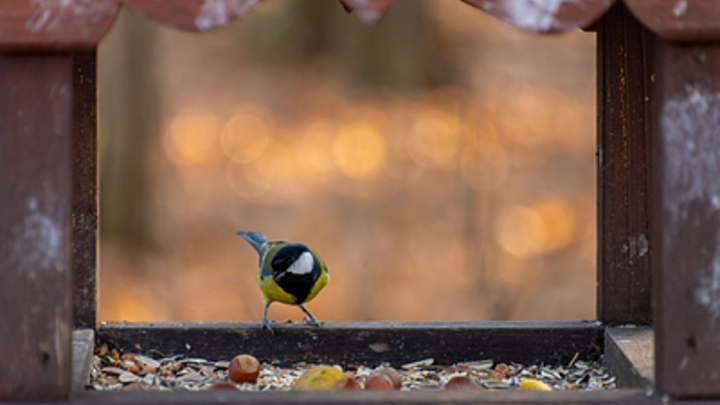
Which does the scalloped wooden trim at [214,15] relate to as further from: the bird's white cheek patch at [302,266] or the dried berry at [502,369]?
the bird's white cheek patch at [302,266]

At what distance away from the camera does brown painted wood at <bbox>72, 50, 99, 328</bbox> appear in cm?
252

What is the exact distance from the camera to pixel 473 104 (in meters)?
8.66

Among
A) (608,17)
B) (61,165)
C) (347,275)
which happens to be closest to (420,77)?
(347,275)

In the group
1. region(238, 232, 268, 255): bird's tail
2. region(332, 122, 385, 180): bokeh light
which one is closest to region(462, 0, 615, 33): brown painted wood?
region(238, 232, 268, 255): bird's tail

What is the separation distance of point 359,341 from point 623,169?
974mm

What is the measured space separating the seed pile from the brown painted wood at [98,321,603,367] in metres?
0.03

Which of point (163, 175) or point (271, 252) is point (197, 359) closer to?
point (271, 252)

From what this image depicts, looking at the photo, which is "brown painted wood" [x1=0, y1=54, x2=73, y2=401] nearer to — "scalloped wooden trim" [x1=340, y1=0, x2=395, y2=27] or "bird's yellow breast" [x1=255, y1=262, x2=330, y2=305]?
"scalloped wooden trim" [x1=340, y1=0, x2=395, y2=27]

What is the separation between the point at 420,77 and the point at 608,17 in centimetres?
624

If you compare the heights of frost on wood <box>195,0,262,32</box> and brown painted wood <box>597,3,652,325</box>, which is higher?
frost on wood <box>195,0,262,32</box>

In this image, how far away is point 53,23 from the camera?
1.58 m

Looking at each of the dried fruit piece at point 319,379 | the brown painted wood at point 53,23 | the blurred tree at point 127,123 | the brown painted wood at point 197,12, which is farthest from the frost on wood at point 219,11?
the blurred tree at point 127,123

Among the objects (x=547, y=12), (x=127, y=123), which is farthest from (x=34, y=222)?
(x=127, y=123)

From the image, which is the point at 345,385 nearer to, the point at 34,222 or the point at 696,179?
the point at 34,222
